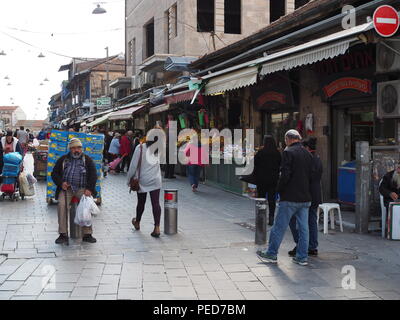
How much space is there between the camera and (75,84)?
63.8 m

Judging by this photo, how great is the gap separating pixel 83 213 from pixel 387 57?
20.0ft

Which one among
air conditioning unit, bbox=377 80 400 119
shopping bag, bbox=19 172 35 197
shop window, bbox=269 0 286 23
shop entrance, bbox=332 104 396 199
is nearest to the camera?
air conditioning unit, bbox=377 80 400 119

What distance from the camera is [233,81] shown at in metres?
13.3

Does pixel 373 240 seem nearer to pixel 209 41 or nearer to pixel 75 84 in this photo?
pixel 209 41

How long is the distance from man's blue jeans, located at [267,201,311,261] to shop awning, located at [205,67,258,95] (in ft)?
19.0

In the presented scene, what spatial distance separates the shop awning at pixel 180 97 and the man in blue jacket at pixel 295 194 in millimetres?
9618

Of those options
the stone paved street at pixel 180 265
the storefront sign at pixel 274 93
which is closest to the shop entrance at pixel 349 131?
the storefront sign at pixel 274 93

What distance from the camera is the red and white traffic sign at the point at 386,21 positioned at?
8.34 m

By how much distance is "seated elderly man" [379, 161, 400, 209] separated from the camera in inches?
346

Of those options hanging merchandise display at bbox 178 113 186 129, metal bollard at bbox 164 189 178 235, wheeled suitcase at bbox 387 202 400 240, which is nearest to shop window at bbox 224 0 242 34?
hanging merchandise display at bbox 178 113 186 129

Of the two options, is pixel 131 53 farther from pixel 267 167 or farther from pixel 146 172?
pixel 146 172

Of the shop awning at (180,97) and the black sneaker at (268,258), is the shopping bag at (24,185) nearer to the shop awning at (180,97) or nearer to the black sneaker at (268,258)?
the shop awning at (180,97)

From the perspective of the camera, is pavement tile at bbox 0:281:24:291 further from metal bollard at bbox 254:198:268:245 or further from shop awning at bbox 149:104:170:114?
shop awning at bbox 149:104:170:114
